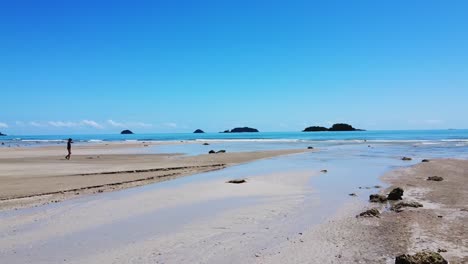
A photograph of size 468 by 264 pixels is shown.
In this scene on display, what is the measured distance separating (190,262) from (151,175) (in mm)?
15362

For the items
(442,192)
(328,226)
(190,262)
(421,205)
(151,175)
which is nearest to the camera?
(190,262)

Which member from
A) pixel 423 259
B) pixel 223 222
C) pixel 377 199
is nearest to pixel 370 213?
pixel 377 199

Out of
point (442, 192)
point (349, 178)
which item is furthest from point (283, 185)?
point (442, 192)

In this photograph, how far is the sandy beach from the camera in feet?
27.5

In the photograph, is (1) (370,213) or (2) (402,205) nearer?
(1) (370,213)

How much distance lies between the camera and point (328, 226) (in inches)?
420

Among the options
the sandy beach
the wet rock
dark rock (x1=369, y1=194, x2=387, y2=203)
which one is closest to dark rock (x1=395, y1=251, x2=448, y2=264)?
the sandy beach

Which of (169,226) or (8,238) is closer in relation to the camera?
(8,238)

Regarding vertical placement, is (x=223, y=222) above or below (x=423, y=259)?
below

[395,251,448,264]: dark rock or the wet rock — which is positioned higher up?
[395,251,448,264]: dark rock

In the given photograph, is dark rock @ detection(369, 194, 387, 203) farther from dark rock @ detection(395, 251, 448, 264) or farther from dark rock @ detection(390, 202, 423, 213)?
dark rock @ detection(395, 251, 448, 264)

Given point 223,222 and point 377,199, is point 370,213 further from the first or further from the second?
point 223,222

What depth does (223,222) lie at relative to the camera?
Answer: 11219 mm

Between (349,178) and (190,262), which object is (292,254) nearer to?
(190,262)
